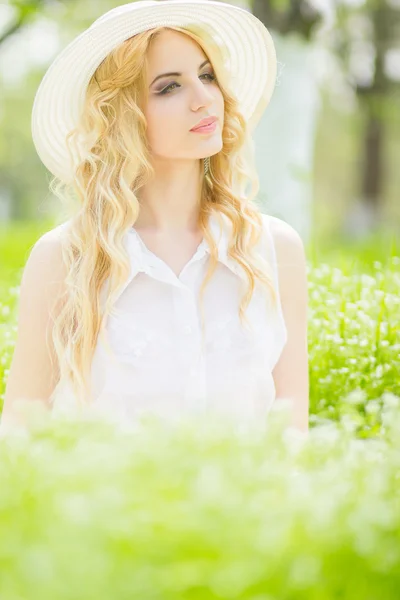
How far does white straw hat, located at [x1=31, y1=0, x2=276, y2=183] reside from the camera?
3389mm

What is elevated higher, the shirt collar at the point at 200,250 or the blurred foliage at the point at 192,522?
the shirt collar at the point at 200,250

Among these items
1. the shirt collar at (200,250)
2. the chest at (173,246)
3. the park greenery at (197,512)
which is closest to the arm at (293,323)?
the shirt collar at (200,250)

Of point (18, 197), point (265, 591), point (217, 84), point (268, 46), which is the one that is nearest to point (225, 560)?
point (265, 591)

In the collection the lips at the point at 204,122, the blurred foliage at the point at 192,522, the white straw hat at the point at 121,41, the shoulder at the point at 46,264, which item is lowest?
the blurred foliage at the point at 192,522

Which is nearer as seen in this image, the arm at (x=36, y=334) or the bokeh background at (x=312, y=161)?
the arm at (x=36, y=334)

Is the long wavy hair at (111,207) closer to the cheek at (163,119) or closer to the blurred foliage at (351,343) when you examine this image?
the cheek at (163,119)

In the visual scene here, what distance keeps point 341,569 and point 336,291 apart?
2.96m

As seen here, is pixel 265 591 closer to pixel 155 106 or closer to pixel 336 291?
pixel 155 106

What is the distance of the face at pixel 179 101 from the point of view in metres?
3.40

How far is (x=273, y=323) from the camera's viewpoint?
3514mm

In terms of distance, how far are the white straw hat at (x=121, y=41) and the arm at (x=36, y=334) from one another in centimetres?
50

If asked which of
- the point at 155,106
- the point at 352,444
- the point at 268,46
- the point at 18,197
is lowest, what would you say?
the point at 352,444

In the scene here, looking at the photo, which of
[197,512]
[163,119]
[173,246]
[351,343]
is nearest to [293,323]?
[351,343]

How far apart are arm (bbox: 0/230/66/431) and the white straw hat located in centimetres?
50
